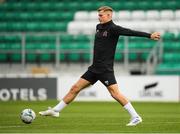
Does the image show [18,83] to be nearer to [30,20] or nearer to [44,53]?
[44,53]

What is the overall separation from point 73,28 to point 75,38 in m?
1.34

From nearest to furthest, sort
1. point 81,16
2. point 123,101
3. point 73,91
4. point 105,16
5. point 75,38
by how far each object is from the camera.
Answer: point 105,16 < point 123,101 < point 73,91 < point 75,38 < point 81,16

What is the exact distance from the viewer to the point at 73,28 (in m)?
28.9

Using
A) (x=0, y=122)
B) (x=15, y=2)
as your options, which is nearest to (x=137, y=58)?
(x=15, y=2)

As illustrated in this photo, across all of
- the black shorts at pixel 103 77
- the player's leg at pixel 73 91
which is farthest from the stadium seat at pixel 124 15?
the black shorts at pixel 103 77

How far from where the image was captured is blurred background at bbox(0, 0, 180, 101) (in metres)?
25.3

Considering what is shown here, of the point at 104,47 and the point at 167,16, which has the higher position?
the point at 104,47

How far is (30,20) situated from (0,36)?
3475mm

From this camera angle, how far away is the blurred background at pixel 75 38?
25281mm

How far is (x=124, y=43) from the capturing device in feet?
84.3

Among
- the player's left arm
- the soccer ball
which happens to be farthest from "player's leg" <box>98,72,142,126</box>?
the soccer ball

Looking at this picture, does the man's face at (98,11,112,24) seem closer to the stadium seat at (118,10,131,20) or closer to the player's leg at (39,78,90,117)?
the player's leg at (39,78,90,117)

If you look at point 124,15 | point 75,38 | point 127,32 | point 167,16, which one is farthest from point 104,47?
point 167,16

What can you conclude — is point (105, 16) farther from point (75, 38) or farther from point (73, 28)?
point (73, 28)
